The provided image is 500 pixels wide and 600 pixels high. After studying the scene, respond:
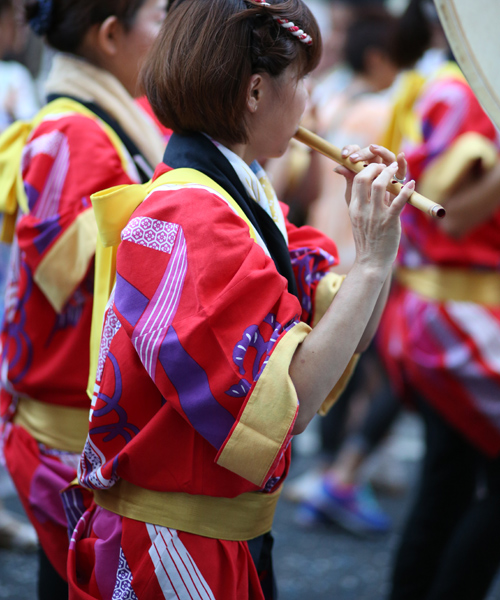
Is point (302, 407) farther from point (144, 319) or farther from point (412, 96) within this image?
point (412, 96)

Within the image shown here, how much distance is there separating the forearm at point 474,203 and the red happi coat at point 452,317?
5cm

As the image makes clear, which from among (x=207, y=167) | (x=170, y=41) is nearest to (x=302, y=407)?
(x=207, y=167)

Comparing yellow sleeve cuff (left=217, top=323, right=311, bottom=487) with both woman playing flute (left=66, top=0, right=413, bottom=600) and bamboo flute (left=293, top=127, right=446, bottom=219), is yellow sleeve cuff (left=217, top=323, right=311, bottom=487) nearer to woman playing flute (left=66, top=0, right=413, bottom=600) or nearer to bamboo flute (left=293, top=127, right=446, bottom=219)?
woman playing flute (left=66, top=0, right=413, bottom=600)

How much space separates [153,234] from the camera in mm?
1052

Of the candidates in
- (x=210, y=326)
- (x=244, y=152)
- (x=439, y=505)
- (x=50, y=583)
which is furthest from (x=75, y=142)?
(x=439, y=505)

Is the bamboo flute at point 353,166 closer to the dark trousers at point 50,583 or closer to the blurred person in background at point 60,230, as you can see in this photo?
the blurred person in background at point 60,230

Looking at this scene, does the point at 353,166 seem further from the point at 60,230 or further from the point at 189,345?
the point at 60,230

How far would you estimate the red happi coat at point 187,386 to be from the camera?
1.00 meters

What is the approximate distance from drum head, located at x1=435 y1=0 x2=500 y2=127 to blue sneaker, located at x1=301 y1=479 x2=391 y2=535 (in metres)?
2.21

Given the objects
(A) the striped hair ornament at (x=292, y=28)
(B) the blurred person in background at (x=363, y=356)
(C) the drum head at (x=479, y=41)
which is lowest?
(B) the blurred person in background at (x=363, y=356)

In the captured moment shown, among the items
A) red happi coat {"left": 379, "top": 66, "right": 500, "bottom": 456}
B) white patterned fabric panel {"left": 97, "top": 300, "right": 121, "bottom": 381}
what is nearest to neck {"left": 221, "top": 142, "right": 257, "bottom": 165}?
white patterned fabric panel {"left": 97, "top": 300, "right": 121, "bottom": 381}

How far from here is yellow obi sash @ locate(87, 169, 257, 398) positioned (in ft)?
3.63

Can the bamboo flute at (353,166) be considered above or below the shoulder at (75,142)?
above

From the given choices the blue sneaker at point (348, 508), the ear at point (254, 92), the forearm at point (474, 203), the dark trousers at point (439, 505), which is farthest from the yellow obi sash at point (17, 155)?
the blue sneaker at point (348, 508)
